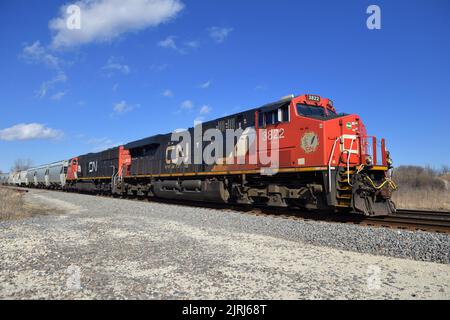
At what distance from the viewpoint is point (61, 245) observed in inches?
259

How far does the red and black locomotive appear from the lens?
32.6 ft

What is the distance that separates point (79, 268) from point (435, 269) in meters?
5.11

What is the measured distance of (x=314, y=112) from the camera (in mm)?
11562

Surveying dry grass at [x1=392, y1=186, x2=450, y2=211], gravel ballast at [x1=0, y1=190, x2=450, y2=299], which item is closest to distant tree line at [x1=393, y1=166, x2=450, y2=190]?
dry grass at [x1=392, y1=186, x2=450, y2=211]

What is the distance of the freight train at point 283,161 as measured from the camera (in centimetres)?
996

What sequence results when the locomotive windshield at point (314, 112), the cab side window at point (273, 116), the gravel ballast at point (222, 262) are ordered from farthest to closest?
the cab side window at point (273, 116)
the locomotive windshield at point (314, 112)
the gravel ballast at point (222, 262)

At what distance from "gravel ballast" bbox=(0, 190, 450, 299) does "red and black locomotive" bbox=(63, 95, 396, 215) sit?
165 cm

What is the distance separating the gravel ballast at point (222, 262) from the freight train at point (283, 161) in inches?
63.4
